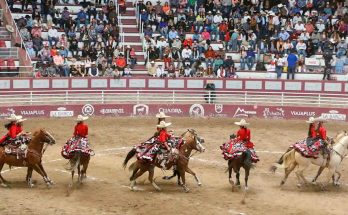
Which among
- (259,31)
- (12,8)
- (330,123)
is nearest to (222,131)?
(330,123)

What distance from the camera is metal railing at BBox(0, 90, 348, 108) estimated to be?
3728 centimetres

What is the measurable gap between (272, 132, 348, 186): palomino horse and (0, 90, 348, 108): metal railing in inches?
498

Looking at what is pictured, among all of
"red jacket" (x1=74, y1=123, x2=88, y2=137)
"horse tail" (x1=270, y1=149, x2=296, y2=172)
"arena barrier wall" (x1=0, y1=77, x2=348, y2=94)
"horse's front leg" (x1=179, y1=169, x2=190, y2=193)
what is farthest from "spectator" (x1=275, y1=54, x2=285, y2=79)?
"red jacket" (x1=74, y1=123, x2=88, y2=137)

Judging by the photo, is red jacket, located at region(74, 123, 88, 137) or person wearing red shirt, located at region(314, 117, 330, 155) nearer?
red jacket, located at region(74, 123, 88, 137)

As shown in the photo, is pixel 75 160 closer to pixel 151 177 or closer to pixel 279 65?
pixel 151 177

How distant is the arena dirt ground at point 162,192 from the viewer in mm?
22172

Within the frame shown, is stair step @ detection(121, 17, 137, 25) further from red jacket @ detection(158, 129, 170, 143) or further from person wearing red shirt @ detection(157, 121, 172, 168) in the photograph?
red jacket @ detection(158, 129, 170, 143)

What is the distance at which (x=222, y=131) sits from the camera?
3419 cm

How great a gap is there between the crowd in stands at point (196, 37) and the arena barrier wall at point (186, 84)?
1.00 meters

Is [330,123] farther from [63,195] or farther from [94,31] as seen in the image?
[63,195]

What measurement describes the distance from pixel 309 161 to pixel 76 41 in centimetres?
2059

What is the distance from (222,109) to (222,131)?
10.7ft

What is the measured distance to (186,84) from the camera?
39188mm

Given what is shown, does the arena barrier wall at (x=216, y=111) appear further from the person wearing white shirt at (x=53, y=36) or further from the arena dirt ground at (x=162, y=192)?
the person wearing white shirt at (x=53, y=36)
